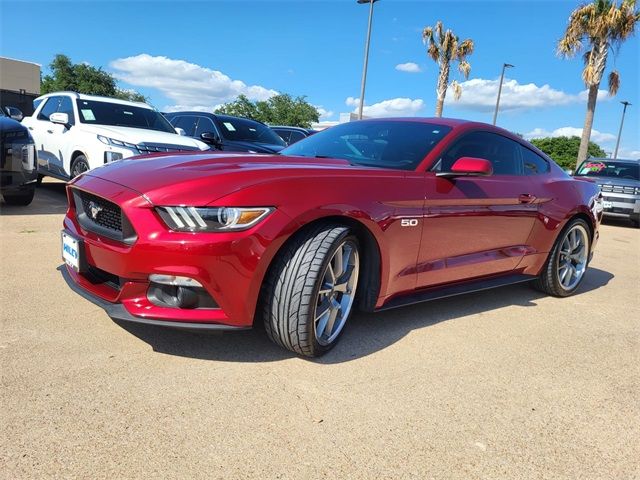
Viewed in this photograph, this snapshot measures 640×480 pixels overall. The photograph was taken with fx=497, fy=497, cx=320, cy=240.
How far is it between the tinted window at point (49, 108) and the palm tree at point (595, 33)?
17388 mm

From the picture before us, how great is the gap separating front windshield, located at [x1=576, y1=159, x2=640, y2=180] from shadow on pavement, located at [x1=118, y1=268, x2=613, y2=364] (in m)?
10.0

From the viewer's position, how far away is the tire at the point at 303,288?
96.3 inches

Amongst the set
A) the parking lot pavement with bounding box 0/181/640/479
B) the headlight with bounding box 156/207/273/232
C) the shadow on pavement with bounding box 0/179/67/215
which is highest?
the headlight with bounding box 156/207/273/232

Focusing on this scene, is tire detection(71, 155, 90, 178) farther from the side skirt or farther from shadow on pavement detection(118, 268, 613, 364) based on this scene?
the side skirt

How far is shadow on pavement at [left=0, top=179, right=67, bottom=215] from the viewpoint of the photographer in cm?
626

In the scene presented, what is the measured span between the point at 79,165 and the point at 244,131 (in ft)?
10.9

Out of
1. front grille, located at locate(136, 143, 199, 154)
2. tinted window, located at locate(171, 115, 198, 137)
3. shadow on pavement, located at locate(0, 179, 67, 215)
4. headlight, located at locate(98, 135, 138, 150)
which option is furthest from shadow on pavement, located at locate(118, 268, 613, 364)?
tinted window, located at locate(171, 115, 198, 137)

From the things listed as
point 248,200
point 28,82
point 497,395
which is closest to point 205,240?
point 248,200

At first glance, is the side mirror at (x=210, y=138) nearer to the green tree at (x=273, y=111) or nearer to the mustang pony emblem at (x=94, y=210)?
the mustang pony emblem at (x=94, y=210)

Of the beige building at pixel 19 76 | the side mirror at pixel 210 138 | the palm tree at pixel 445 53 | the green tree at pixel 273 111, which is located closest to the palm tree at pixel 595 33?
the palm tree at pixel 445 53

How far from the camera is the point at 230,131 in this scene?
29.9ft

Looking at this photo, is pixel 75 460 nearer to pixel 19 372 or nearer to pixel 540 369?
pixel 19 372

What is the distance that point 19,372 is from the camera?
229 centimetres

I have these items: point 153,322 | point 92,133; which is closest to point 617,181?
point 92,133
